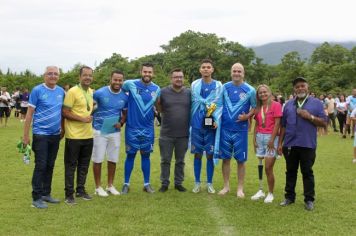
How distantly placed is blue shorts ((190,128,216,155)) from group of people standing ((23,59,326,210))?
2 centimetres

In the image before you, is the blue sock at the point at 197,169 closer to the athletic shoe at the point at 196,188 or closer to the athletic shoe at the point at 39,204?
the athletic shoe at the point at 196,188

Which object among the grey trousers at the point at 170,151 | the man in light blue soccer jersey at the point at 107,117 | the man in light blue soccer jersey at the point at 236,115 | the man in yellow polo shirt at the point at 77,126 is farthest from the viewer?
the grey trousers at the point at 170,151

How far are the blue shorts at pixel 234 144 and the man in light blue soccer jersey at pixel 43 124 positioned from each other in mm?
2675

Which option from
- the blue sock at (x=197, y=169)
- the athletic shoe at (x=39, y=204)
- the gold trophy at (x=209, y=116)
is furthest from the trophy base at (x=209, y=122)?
the athletic shoe at (x=39, y=204)

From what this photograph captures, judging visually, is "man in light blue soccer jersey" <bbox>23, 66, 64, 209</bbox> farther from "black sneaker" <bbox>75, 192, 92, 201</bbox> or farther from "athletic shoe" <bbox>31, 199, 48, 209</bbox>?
"black sneaker" <bbox>75, 192, 92, 201</bbox>

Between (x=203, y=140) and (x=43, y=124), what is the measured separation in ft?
8.81

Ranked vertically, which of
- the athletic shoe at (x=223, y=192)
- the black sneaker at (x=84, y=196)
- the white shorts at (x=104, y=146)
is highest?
the white shorts at (x=104, y=146)

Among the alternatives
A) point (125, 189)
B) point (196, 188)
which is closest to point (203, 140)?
point (196, 188)

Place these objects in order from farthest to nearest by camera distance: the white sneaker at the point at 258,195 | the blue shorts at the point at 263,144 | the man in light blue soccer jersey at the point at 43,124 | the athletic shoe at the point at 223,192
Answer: the athletic shoe at the point at 223,192, the white sneaker at the point at 258,195, the blue shorts at the point at 263,144, the man in light blue soccer jersey at the point at 43,124

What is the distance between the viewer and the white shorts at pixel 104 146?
7695mm

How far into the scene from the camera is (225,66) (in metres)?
77.7

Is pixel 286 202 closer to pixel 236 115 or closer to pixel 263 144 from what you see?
pixel 263 144

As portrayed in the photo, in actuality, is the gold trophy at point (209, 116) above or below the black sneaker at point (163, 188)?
above

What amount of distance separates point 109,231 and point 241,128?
305 centimetres
